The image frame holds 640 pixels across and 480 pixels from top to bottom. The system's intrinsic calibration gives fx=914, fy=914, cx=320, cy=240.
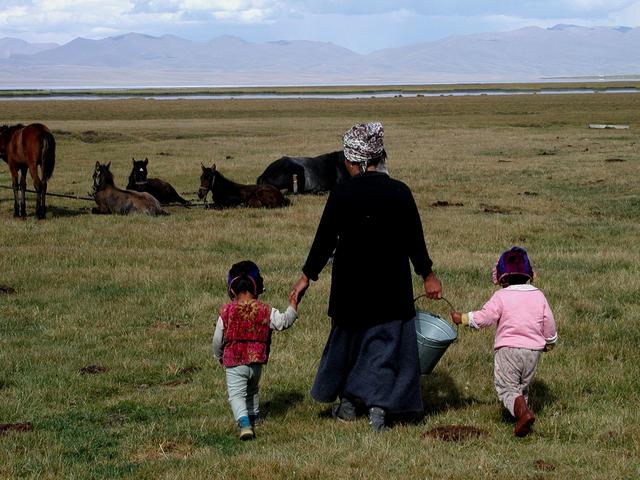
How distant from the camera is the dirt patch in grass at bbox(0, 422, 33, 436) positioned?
262 inches

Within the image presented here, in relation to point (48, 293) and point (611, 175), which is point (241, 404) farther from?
point (611, 175)

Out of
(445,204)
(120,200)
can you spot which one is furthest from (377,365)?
(445,204)

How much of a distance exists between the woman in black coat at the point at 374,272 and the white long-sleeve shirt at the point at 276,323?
0.62 ft

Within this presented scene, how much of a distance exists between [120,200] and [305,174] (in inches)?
200

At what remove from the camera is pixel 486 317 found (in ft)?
21.6

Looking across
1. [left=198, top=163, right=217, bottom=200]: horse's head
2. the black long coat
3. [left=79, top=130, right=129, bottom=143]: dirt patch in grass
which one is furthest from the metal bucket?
[left=79, top=130, right=129, bottom=143]: dirt patch in grass

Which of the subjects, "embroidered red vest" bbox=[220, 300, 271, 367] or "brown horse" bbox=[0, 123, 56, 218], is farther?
"brown horse" bbox=[0, 123, 56, 218]

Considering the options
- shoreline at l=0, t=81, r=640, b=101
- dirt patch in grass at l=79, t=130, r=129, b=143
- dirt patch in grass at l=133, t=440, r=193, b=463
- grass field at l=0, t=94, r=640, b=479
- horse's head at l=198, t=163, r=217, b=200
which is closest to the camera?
grass field at l=0, t=94, r=640, b=479

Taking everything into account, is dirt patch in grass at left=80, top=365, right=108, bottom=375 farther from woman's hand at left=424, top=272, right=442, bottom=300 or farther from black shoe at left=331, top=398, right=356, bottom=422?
woman's hand at left=424, top=272, right=442, bottom=300

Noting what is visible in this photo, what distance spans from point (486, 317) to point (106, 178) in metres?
12.6

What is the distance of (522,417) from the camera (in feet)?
20.7

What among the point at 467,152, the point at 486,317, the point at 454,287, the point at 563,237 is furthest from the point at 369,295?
the point at 467,152

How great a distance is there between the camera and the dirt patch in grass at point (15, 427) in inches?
262

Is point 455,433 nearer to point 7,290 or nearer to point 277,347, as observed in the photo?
point 277,347
